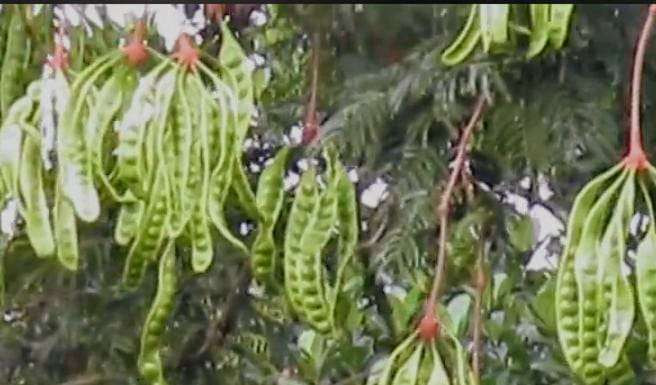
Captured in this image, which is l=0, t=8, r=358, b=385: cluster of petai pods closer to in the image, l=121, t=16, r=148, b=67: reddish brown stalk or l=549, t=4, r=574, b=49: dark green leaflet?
l=121, t=16, r=148, b=67: reddish brown stalk

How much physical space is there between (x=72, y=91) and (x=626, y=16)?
18.5 inches

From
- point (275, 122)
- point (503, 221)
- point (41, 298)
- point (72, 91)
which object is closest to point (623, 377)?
point (503, 221)

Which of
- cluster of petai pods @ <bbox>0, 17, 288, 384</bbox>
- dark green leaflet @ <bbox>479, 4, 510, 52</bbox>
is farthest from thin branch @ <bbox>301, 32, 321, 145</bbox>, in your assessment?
dark green leaflet @ <bbox>479, 4, 510, 52</bbox>

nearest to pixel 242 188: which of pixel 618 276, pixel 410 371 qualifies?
pixel 410 371

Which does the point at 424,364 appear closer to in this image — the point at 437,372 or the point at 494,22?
the point at 437,372

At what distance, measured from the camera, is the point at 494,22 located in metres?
0.88

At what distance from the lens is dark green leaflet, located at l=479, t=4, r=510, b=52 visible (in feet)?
2.89

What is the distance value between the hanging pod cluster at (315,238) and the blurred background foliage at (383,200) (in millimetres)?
78

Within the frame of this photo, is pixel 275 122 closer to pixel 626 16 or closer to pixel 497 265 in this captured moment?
pixel 497 265

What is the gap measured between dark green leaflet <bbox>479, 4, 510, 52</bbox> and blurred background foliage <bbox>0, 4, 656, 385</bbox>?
21cm

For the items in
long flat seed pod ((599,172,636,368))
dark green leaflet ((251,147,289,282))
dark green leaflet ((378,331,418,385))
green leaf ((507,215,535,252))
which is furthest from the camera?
green leaf ((507,215,535,252))

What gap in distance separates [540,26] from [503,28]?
38mm

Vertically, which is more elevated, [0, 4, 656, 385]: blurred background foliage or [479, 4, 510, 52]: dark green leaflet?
[479, 4, 510, 52]: dark green leaflet

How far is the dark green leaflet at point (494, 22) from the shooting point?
34.6 inches
